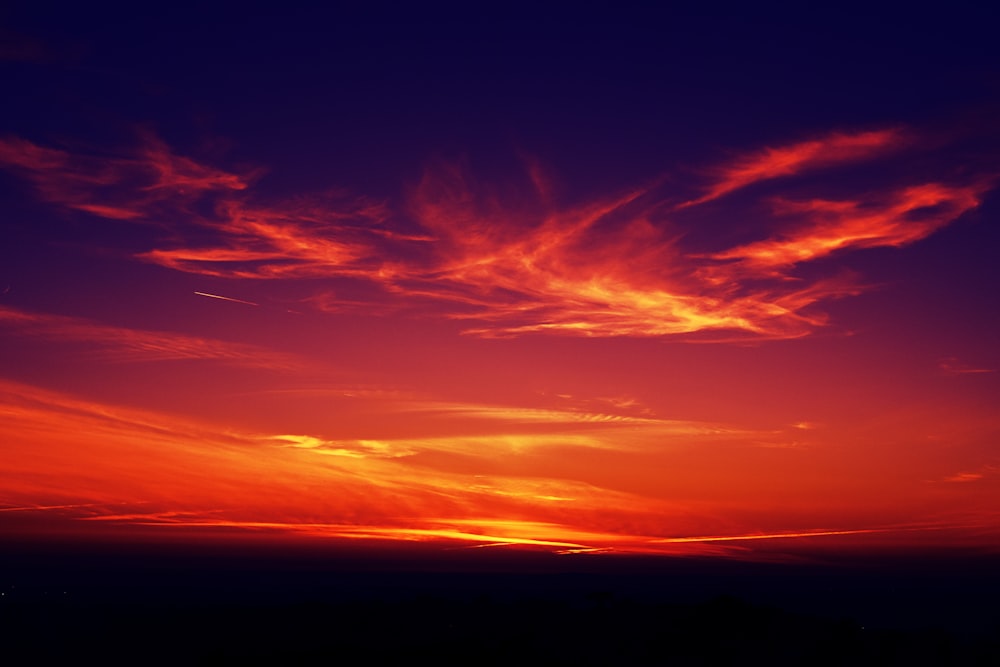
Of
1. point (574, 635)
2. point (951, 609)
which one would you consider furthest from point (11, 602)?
point (951, 609)

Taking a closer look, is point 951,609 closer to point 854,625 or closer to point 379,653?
point 854,625

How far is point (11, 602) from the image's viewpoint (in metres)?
119

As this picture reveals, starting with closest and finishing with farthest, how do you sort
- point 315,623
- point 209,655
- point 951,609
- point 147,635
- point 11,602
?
point 209,655, point 147,635, point 315,623, point 11,602, point 951,609

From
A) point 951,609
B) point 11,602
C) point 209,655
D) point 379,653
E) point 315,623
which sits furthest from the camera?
point 951,609

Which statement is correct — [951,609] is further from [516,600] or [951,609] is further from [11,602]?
[11,602]

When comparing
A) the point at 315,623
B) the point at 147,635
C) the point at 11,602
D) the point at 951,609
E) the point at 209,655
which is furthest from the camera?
the point at 951,609

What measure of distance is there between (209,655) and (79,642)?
17.1 m

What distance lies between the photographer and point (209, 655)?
93.3 metres

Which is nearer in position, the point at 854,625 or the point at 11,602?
the point at 854,625

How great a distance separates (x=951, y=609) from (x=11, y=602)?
139287 mm

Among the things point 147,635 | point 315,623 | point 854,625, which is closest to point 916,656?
point 854,625

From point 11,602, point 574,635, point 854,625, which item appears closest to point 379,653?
point 574,635

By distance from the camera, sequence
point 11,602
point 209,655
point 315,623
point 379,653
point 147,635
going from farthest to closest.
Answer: point 11,602 → point 315,623 → point 147,635 → point 209,655 → point 379,653

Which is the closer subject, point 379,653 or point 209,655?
point 379,653
